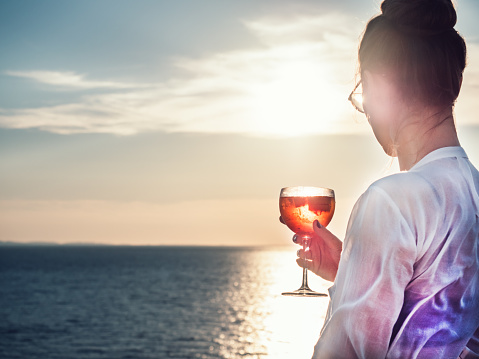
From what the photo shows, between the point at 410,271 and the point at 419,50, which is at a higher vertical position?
the point at 419,50

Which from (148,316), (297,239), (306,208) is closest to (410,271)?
(297,239)

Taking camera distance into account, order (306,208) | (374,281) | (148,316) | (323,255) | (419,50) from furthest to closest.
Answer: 1. (148,316)
2. (306,208)
3. (323,255)
4. (419,50)
5. (374,281)

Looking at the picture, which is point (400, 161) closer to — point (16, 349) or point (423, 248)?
point (423, 248)

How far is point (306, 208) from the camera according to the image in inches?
95.7

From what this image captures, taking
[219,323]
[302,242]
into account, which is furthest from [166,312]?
[302,242]

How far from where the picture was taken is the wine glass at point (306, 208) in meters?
2.41

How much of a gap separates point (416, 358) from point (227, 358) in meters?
60.6

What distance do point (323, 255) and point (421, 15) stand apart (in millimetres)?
910

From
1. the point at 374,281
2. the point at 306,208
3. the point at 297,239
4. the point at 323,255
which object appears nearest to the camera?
the point at 374,281

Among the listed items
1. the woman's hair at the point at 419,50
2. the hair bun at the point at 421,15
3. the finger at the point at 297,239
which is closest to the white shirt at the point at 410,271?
the woman's hair at the point at 419,50

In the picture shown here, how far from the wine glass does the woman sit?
85 centimetres

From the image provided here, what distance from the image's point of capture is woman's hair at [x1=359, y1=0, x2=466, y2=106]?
1.46m

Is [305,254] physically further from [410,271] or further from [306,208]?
[410,271]

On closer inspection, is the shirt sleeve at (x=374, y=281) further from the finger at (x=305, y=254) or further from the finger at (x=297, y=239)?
the finger at (x=297, y=239)
